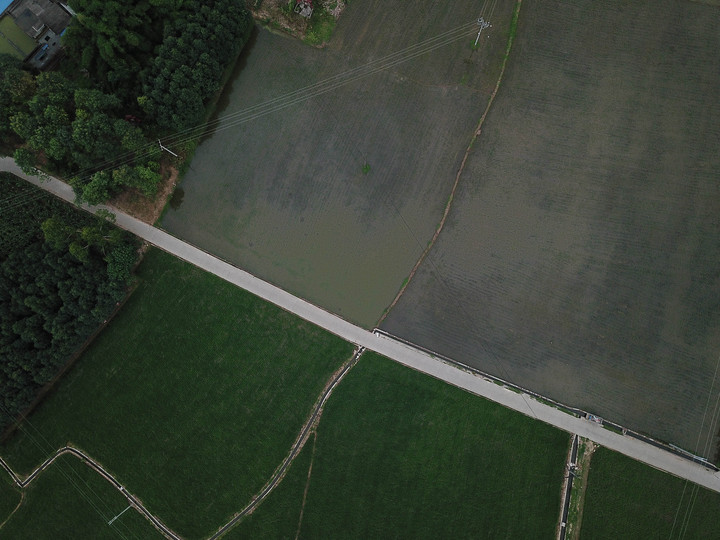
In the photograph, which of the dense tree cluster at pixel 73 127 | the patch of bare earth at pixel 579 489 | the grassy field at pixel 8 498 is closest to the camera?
the dense tree cluster at pixel 73 127

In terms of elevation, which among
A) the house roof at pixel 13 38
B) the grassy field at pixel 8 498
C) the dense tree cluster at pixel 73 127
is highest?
the house roof at pixel 13 38

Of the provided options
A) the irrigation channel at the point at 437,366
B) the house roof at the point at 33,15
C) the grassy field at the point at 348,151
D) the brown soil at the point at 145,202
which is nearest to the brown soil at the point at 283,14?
the grassy field at the point at 348,151

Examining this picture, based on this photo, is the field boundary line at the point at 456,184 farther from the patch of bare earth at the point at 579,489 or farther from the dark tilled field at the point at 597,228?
the patch of bare earth at the point at 579,489

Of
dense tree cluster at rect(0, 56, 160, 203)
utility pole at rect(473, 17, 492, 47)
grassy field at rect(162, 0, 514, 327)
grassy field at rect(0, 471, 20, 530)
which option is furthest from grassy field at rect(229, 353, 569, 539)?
utility pole at rect(473, 17, 492, 47)

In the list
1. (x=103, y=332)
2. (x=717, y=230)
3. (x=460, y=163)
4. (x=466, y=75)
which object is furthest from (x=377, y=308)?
(x=717, y=230)

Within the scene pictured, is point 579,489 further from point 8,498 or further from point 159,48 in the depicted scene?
point 159,48

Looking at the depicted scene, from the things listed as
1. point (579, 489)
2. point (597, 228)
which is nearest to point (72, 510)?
point (579, 489)
